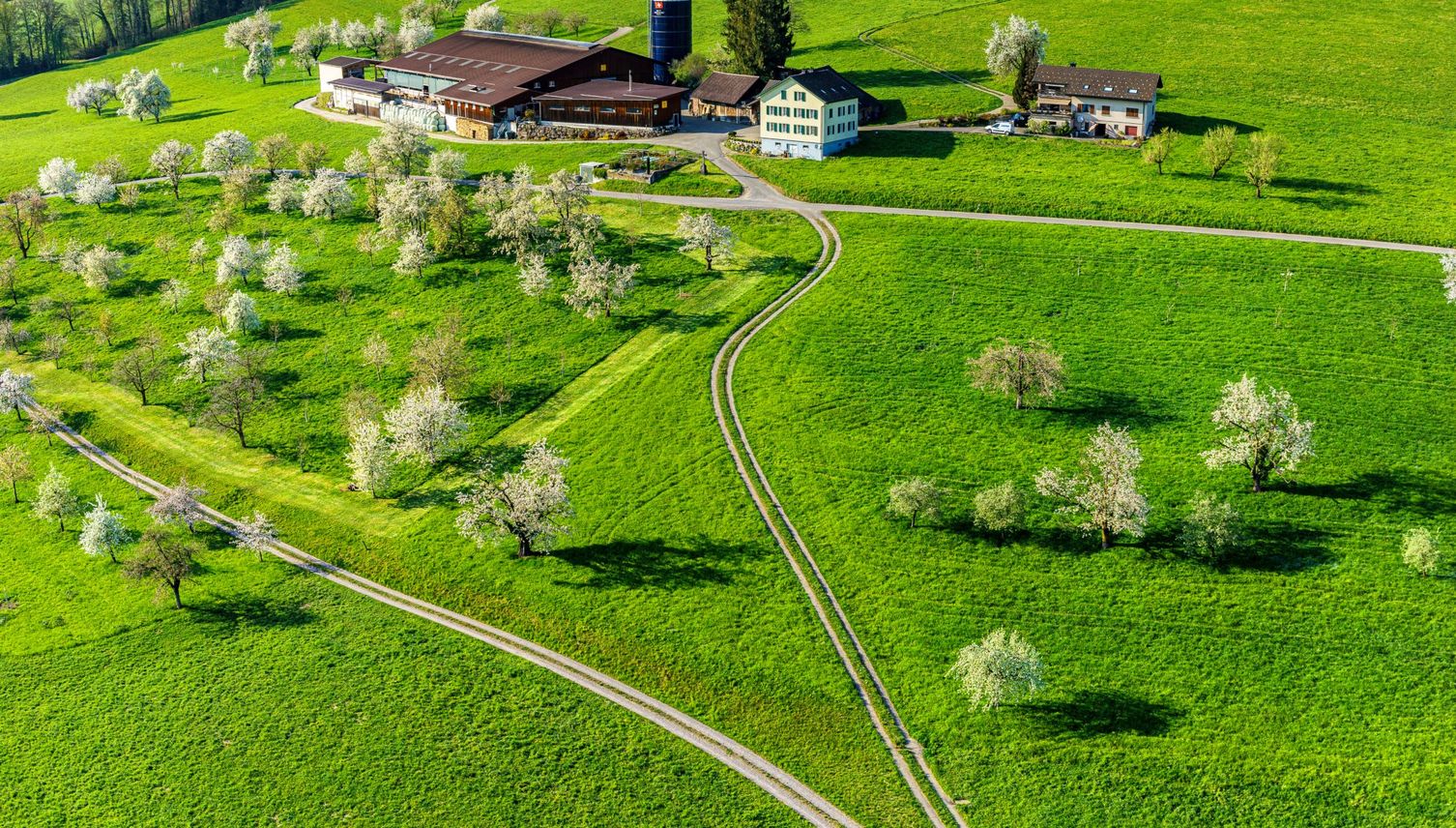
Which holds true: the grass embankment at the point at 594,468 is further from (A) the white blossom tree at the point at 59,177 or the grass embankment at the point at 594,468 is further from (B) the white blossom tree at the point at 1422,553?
(B) the white blossom tree at the point at 1422,553

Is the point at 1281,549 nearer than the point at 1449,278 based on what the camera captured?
Yes

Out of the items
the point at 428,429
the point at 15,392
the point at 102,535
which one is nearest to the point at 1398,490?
the point at 428,429

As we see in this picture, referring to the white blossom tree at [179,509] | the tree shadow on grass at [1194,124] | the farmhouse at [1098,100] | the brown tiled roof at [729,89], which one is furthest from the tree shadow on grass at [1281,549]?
the brown tiled roof at [729,89]

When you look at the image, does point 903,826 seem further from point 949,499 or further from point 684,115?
point 684,115

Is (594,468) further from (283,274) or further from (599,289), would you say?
(283,274)

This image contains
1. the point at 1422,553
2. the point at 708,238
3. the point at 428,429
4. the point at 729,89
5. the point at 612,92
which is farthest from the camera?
the point at 729,89

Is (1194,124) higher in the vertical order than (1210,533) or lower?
higher

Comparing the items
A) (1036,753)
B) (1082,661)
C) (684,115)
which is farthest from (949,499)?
(684,115)
